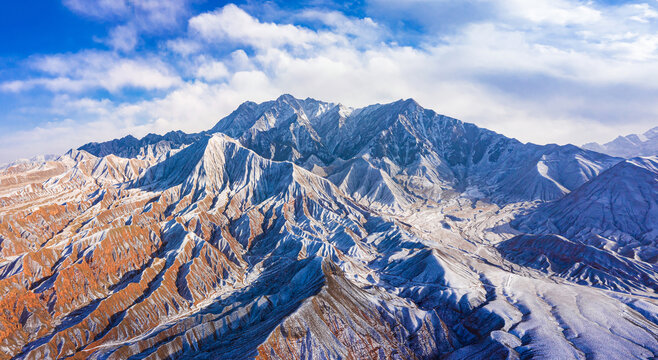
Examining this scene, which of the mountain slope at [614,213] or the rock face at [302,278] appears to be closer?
the rock face at [302,278]

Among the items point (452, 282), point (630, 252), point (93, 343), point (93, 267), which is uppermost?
point (93, 267)

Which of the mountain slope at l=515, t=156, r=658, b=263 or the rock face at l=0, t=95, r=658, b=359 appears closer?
the rock face at l=0, t=95, r=658, b=359

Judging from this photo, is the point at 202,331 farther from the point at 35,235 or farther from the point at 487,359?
the point at 35,235

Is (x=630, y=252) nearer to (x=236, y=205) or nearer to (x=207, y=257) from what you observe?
(x=207, y=257)

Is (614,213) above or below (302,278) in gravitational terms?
below

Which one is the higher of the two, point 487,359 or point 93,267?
point 93,267

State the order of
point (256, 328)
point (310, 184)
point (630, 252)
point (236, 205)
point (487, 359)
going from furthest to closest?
point (310, 184)
point (236, 205)
point (630, 252)
point (256, 328)
point (487, 359)

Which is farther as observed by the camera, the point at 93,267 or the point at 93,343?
the point at 93,267

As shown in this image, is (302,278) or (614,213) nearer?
(302,278)

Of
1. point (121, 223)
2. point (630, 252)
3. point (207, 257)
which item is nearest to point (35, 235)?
point (121, 223)

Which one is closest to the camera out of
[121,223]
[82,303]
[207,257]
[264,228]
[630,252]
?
[82,303]
